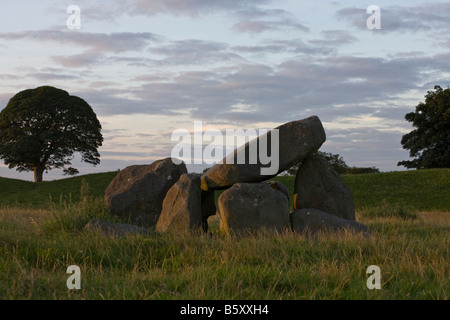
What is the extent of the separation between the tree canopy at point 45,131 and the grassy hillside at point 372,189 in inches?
134

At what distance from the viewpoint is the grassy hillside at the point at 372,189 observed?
26.7 m

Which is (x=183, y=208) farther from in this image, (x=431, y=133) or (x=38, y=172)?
(x=431, y=133)

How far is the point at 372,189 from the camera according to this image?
2953 centimetres

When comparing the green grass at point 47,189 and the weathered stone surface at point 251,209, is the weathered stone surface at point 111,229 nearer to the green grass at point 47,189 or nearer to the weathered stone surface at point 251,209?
the weathered stone surface at point 251,209

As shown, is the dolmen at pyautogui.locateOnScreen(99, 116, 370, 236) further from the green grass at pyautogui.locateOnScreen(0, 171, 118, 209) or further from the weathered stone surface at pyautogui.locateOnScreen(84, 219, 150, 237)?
the green grass at pyautogui.locateOnScreen(0, 171, 118, 209)

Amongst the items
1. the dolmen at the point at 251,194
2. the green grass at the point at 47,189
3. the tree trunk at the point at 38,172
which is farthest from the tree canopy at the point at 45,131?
the dolmen at the point at 251,194

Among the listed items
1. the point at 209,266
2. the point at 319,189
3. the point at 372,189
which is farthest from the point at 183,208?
the point at 372,189

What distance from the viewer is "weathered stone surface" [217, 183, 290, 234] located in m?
11.0

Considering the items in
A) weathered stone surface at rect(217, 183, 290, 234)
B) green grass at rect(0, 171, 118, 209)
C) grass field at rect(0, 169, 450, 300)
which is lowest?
grass field at rect(0, 169, 450, 300)

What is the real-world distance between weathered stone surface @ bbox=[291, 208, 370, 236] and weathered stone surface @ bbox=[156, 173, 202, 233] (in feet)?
8.42

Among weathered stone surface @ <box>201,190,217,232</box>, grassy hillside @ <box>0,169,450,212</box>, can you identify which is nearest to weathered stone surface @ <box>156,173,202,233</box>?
weathered stone surface @ <box>201,190,217,232</box>

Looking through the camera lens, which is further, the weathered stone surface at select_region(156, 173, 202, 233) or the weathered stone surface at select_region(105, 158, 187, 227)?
the weathered stone surface at select_region(105, 158, 187, 227)
